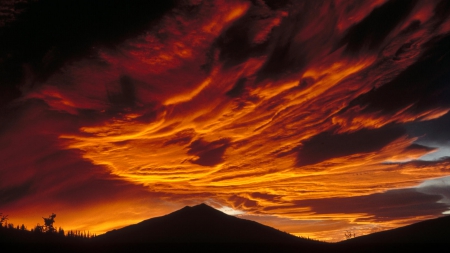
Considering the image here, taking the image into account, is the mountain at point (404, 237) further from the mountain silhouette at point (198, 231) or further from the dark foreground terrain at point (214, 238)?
the mountain silhouette at point (198, 231)

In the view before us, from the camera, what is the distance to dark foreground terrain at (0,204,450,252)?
25.1 meters

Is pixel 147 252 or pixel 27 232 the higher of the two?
pixel 27 232

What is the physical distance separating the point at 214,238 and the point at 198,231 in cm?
343

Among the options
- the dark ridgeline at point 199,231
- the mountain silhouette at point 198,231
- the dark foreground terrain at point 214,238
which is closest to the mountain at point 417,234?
the dark foreground terrain at point 214,238

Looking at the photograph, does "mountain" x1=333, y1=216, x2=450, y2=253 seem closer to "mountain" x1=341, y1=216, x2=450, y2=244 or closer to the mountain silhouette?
"mountain" x1=341, y1=216, x2=450, y2=244

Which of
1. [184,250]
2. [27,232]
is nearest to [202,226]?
[184,250]

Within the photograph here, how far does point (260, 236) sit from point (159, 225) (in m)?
15.2

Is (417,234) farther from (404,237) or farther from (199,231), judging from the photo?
(199,231)

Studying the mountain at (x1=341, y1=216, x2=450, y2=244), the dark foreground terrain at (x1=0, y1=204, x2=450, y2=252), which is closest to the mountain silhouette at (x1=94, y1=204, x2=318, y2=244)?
the dark foreground terrain at (x1=0, y1=204, x2=450, y2=252)

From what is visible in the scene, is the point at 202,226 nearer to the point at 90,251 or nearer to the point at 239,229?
the point at 239,229

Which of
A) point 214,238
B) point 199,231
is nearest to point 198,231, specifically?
point 199,231

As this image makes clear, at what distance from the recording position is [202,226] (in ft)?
162

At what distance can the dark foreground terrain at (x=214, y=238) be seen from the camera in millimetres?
25094

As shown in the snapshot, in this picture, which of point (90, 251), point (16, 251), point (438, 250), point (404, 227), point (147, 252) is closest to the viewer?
point (16, 251)
